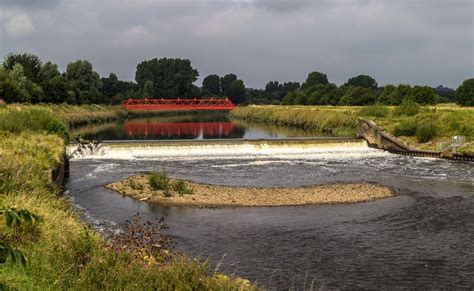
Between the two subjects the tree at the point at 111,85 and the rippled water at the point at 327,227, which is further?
the tree at the point at 111,85

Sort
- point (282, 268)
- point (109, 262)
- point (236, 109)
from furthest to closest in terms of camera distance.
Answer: point (236, 109)
point (282, 268)
point (109, 262)

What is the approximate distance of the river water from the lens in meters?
13.1

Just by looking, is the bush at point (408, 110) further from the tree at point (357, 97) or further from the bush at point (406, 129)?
the tree at point (357, 97)

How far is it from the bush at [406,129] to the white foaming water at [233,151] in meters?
3.56

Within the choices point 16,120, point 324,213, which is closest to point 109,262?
point 324,213

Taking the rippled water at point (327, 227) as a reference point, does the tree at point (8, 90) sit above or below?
above

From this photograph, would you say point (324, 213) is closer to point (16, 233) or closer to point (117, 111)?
point (16, 233)

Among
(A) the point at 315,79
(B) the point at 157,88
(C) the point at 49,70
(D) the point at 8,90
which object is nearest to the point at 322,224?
(D) the point at 8,90

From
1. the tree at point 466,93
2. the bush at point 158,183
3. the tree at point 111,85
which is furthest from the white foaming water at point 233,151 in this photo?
the tree at point 111,85

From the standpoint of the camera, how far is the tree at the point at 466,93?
6388cm

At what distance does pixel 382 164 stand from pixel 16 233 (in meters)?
27.9

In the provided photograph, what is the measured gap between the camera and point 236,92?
18412cm

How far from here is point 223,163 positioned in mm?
34125

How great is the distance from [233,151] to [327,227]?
21852mm
